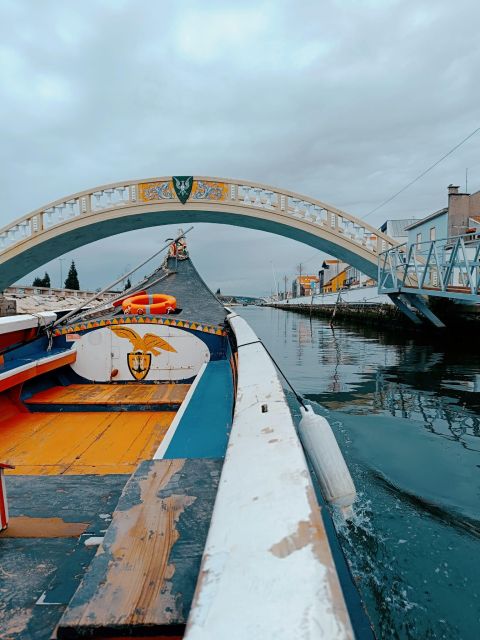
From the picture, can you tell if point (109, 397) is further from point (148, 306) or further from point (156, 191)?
point (156, 191)

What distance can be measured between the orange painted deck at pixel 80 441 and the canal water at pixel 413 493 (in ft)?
4.79

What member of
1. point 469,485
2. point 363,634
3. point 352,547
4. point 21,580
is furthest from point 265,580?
point 469,485

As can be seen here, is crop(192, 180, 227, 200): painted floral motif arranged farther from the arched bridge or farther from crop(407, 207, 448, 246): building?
crop(407, 207, 448, 246): building

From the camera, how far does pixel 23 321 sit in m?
4.15

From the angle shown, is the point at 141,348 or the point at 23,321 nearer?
the point at 23,321

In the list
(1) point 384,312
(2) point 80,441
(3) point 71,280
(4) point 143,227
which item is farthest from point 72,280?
(2) point 80,441

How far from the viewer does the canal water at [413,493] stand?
191 cm

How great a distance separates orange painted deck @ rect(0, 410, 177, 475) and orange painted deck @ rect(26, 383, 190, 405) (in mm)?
120

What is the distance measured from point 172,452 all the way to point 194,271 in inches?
333

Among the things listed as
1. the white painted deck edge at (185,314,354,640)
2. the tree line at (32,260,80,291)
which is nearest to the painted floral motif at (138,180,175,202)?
the white painted deck edge at (185,314,354,640)

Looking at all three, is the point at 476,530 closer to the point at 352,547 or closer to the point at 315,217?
the point at 352,547

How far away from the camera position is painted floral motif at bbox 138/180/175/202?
1606 centimetres

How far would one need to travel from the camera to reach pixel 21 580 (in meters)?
1.25

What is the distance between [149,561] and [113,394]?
315cm
